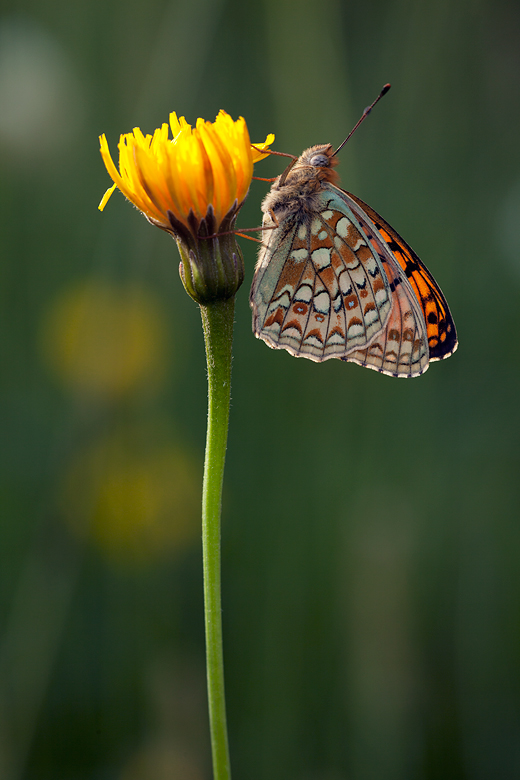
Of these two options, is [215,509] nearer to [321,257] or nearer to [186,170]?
[186,170]

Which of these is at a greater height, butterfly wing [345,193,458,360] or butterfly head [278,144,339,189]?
butterfly head [278,144,339,189]

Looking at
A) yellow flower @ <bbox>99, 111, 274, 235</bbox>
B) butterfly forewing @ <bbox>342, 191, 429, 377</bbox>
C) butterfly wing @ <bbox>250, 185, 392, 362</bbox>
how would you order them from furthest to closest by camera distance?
butterfly forewing @ <bbox>342, 191, 429, 377</bbox> → butterfly wing @ <bbox>250, 185, 392, 362</bbox> → yellow flower @ <bbox>99, 111, 274, 235</bbox>

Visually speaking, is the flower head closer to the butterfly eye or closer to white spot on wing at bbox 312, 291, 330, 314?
white spot on wing at bbox 312, 291, 330, 314

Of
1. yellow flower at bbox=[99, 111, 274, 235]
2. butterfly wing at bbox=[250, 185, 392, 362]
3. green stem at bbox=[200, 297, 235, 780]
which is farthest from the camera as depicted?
butterfly wing at bbox=[250, 185, 392, 362]

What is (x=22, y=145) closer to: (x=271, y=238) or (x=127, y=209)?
(x=127, y=209)

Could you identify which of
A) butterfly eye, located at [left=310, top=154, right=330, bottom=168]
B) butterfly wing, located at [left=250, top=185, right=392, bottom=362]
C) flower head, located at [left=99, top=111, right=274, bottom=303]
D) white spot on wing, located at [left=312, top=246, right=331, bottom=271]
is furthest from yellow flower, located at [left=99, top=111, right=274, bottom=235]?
butterfly eye, located at [left=310, top=154, right=330, bottom=168]

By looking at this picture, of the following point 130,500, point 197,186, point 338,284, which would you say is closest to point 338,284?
Result: point 338,284

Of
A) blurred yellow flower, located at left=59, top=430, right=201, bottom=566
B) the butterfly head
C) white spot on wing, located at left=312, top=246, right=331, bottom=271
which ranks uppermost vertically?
the butterfly head

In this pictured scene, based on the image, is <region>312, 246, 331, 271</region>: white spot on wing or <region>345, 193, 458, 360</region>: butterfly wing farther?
<region>345, 193, 458, 360</region>: butterfly wing
